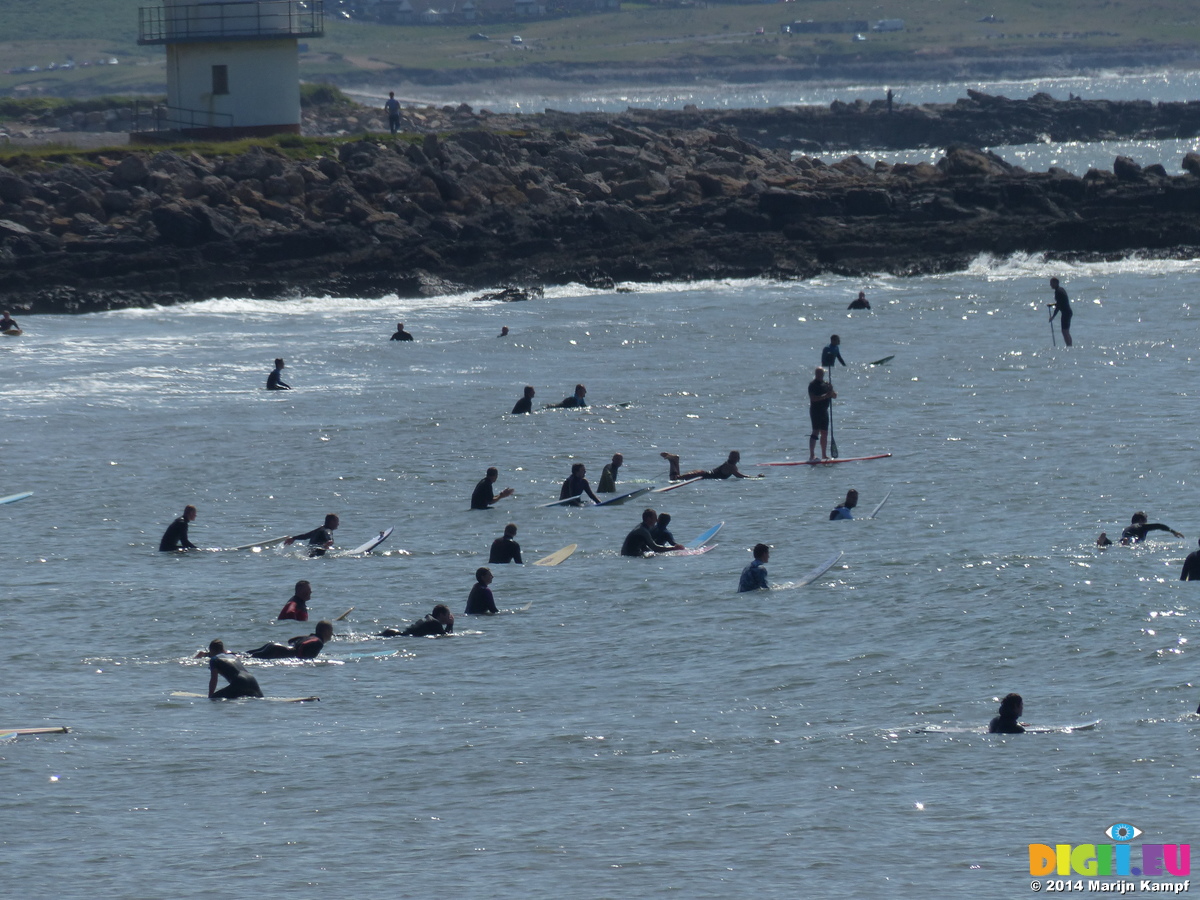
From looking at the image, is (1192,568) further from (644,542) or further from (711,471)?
(711,471)

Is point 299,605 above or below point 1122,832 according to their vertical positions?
above

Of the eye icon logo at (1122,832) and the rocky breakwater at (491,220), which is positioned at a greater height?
the rocky breakwater at (491,220)

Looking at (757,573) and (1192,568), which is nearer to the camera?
(1192,568)

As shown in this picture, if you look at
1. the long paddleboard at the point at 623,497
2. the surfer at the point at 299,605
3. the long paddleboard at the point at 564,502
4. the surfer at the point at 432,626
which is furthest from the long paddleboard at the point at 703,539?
the surfer at the point at 299,605

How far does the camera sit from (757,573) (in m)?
23.7

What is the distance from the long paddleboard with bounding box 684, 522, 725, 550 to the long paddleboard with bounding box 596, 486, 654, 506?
8.35 ft

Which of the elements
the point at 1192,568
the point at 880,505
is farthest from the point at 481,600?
the point at 1192,568

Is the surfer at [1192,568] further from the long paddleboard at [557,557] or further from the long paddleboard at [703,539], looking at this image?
the long paddleboard at [557,557]

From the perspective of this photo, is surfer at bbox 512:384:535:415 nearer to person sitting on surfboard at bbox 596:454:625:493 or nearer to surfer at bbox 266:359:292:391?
person sitting on surfboard at bbox 596:454:625:493

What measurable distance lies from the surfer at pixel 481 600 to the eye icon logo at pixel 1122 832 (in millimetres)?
9623

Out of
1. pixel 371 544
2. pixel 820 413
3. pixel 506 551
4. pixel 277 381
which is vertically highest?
pixel 820 413

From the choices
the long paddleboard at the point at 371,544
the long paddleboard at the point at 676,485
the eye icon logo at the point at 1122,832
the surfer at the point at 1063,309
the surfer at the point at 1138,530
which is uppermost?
the surfer at the point at 1063,309

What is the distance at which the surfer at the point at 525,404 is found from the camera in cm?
3609

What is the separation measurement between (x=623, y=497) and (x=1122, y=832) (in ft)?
49.1
